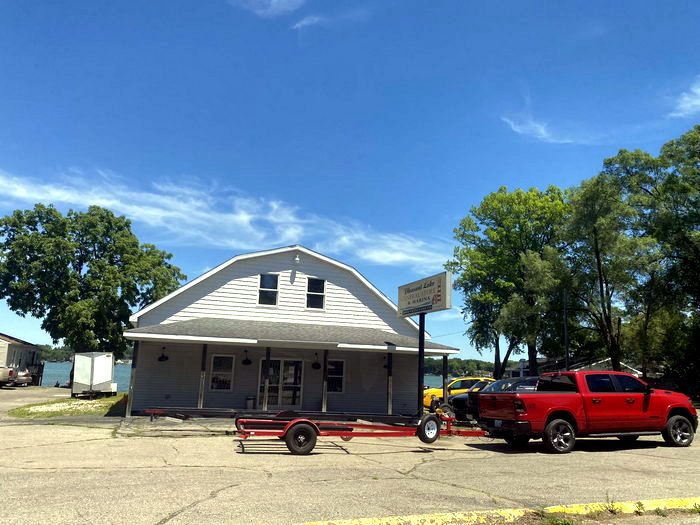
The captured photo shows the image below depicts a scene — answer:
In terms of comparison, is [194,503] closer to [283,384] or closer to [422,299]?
[422,299]

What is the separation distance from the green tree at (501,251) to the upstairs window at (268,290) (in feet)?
94.1

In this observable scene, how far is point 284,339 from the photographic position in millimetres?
17828

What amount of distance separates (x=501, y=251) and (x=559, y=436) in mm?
37783

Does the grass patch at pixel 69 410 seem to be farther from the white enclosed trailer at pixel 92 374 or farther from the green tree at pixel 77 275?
the green tree at pixel 77 275

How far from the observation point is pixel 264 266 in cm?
2142

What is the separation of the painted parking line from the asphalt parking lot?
1.05 feet

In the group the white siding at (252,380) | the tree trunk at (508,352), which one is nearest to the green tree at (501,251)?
the tree trunk at (508,352)

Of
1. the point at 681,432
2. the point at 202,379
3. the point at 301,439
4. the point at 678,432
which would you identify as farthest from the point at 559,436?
the point at 202,379

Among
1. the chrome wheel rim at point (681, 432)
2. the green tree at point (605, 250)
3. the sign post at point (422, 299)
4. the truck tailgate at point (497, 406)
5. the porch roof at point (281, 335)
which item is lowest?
the chrome wheel rim at point (681, 432)

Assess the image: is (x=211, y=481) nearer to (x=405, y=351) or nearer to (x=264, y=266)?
→ (x=405, y=351)

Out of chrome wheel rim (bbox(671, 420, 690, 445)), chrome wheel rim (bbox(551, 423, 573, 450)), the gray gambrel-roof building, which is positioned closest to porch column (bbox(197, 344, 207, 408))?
the gray gambrel-roof building

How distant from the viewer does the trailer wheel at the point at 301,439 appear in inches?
426

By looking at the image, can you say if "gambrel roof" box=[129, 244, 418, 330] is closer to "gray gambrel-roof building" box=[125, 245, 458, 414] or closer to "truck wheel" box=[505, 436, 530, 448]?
"gray gambrel-roof building" box=[125, 245, 458, 414]

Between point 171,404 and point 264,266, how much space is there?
637cm
